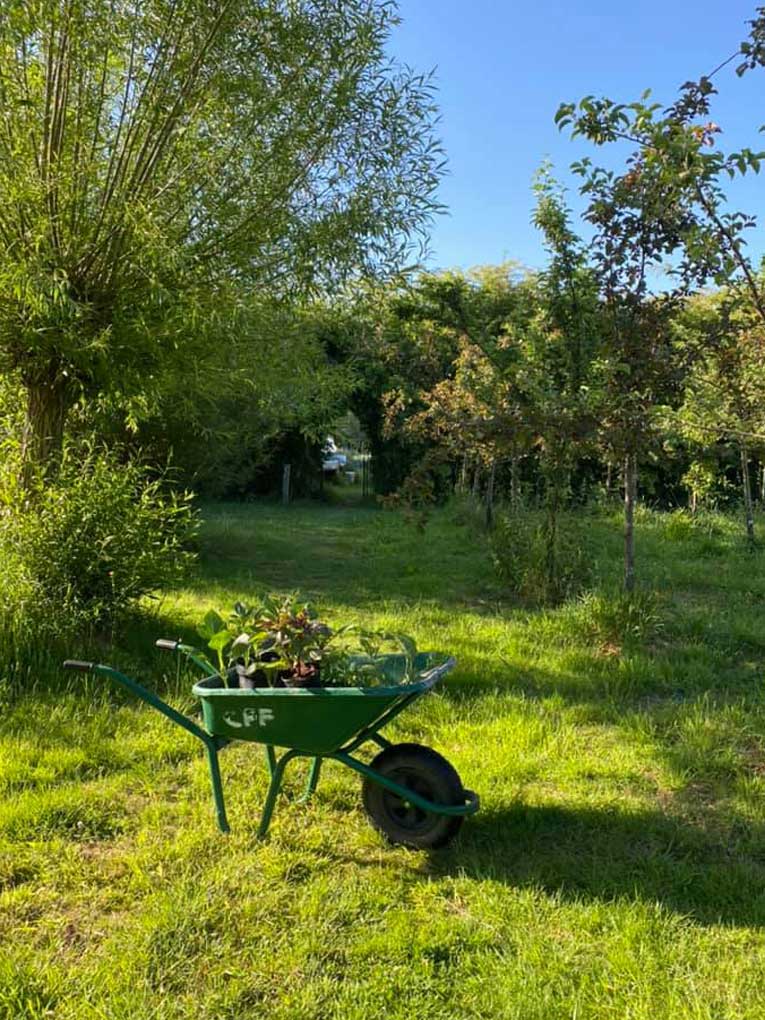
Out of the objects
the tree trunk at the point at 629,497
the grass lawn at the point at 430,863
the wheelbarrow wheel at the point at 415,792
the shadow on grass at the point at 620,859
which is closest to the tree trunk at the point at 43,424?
the grass lawn at the point at 430,863

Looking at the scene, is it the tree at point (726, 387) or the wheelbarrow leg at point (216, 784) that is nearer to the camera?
the wheelbarrow leg at point (216, 784)

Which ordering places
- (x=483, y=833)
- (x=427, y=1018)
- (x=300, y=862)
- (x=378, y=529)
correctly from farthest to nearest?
1. (x=378, y=529)
2. (x=483, y=833)
3. (x=300, y=862)
4. (x=427, y=1018)

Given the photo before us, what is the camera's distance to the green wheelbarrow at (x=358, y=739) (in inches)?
89.4

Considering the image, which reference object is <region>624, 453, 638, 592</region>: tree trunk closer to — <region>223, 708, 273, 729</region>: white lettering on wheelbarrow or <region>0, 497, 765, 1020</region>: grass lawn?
<region>0, 497, 765, 1020</region>: grass lawn

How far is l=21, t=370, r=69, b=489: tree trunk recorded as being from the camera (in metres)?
4.41

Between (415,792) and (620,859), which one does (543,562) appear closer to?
(620,859)

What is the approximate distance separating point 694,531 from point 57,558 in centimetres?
789

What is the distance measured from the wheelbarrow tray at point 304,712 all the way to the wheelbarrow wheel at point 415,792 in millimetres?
142

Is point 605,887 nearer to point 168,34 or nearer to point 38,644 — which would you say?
point 38,644

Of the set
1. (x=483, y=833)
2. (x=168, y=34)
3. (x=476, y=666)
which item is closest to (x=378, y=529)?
(x=476, y=666)

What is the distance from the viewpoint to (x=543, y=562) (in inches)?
242

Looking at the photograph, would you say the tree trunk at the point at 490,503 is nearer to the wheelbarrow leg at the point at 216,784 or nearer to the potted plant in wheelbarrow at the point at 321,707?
the potted plant in wheelbarrow at the point at 321,707

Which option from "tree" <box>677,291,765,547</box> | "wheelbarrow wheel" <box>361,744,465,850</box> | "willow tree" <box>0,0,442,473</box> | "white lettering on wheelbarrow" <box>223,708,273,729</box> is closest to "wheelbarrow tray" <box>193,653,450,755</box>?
"white lettering on wheelbarrow" <box>223,708,273,729</box>

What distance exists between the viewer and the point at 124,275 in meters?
4.11
